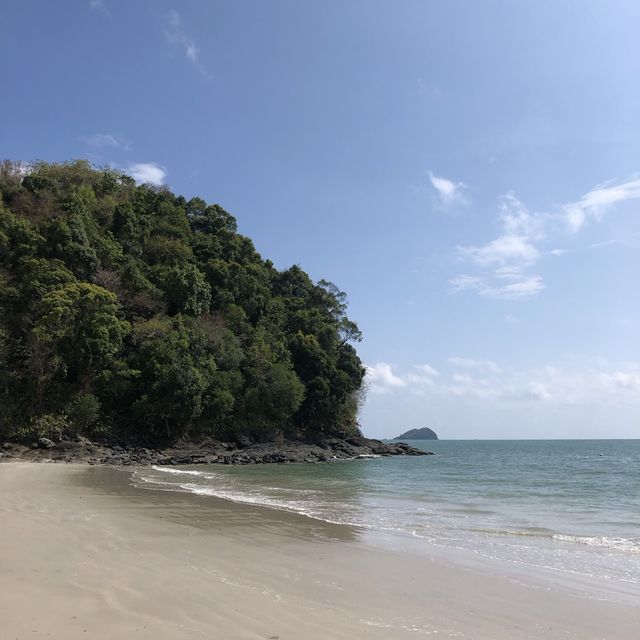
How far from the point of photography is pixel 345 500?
17531 millimetres

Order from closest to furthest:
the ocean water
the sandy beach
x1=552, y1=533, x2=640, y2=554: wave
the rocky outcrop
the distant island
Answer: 1. the sandy beach
2. the ocean water
3. x1=552, y1=533, x2=640, y2=554: wave
4. the rocky outcrop
5. the distant island

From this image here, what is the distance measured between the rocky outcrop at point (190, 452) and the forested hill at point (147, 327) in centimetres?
158

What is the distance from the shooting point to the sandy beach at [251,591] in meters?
4.97

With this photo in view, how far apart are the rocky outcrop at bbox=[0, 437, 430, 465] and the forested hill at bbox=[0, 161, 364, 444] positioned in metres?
1.58

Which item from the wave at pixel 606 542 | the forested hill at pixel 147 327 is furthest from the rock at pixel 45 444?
the wave at pixel 606 542

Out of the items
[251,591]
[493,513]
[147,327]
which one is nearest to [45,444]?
[147,327]

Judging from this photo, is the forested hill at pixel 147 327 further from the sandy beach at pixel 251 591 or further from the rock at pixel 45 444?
the sandy beach at pixel 251 591

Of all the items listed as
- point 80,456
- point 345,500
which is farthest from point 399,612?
point 80,456

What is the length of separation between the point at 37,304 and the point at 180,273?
1242cm

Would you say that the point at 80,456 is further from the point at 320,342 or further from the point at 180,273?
the point at 320,342

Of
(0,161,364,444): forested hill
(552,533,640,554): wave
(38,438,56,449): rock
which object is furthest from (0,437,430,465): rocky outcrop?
(552,533,640,554): wave

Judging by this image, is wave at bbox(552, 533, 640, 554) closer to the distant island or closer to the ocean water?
the ocean water

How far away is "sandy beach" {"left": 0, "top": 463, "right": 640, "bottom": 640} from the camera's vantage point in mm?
4973

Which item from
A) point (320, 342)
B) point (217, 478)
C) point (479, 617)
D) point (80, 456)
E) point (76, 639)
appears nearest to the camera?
point (76, 639)
